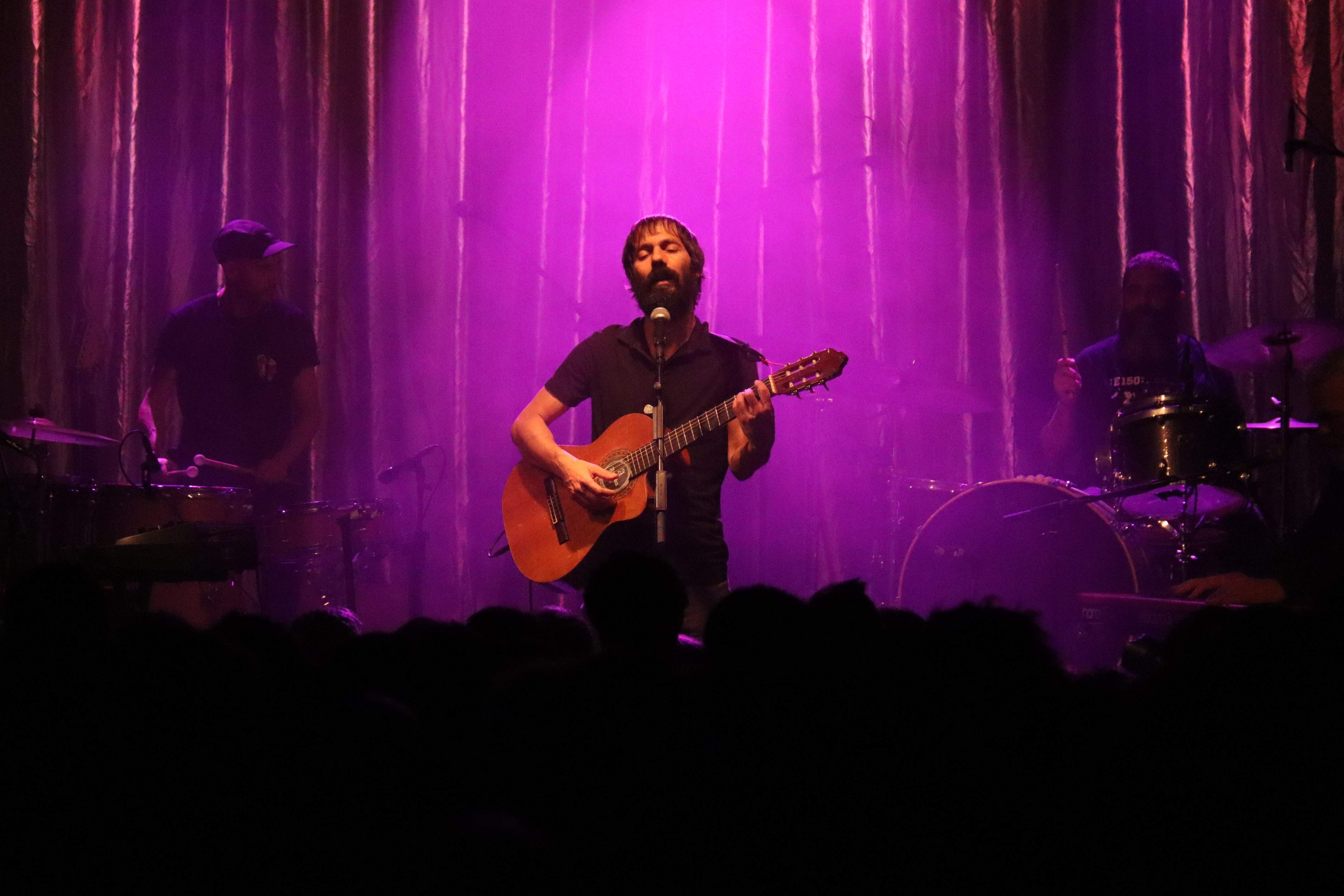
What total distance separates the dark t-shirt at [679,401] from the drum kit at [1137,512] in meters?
1.36

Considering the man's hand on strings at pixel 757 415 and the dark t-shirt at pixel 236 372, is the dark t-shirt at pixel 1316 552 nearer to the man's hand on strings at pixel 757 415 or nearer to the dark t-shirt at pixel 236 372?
the man's hand on strings at pixel 757 415

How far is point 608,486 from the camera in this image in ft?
13.7

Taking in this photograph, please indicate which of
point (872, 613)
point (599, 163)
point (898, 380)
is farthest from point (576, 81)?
point (872, 613)

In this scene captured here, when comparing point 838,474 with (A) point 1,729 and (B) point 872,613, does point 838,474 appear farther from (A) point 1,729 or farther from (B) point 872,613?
(A) point 1,729

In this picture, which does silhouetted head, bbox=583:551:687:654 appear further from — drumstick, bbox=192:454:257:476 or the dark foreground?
drumstick, bbox=192:454:257:476

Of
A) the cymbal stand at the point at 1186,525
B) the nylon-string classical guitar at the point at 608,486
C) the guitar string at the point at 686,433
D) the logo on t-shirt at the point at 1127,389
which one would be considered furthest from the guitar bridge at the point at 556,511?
the logo on t-shirt at the point at 1127,389

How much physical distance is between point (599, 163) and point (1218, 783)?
5.91 m

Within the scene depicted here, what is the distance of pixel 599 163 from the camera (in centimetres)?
674

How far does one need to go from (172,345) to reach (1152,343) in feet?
17.5

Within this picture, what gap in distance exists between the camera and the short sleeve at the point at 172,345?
239 inches

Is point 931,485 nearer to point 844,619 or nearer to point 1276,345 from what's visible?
point 1276,345

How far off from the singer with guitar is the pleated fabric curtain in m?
1.83

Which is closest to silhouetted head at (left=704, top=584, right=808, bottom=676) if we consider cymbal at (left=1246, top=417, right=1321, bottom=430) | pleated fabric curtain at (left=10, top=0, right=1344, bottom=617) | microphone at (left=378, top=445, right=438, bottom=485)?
Answer: cymbal at (left=1246, top=417, right=1321, bottom=430)

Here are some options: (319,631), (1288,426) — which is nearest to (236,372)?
(319,631)
